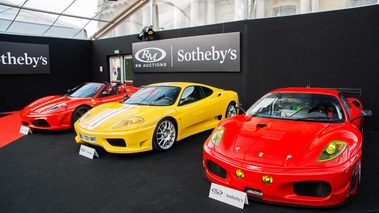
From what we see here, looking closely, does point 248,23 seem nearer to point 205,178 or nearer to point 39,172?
point 205,178

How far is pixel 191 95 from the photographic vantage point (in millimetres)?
4781

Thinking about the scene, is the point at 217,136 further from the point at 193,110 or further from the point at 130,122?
the point at 193,110

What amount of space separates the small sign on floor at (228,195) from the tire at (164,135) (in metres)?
1.54

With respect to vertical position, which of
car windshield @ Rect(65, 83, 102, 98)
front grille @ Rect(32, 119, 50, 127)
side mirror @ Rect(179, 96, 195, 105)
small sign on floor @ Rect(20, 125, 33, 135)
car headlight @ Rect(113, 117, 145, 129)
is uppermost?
car windshield @ Rect(65, 83, 102, 98)

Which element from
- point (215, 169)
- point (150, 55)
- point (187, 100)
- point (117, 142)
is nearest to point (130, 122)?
point (117, 142)

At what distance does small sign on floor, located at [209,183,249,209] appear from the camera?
7.79 ft

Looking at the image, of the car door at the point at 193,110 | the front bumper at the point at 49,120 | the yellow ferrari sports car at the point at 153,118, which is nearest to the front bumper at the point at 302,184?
the yellow ferrari sports car at the point at 153,118

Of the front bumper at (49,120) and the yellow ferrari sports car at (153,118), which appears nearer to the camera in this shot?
the yellow ferrari sports car at (153,118)

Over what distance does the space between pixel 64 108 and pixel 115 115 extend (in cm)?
199

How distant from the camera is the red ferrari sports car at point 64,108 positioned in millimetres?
5340

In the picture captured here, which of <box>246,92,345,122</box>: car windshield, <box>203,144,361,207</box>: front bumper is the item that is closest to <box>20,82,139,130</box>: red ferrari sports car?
<box>246,92,345,122</box>: car windshield

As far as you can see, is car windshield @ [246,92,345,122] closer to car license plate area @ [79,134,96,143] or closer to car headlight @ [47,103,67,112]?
car license plate area @ [79,134,96,143]

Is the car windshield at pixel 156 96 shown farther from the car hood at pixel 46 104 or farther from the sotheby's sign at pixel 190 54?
the sotheby's sign at pixel 190 54

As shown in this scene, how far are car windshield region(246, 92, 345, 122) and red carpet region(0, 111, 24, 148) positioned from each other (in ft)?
14.8
